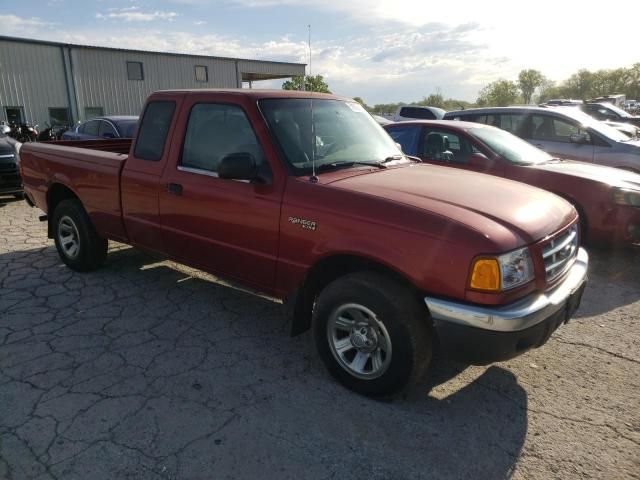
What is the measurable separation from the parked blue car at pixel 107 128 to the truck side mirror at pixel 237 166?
7.55 m

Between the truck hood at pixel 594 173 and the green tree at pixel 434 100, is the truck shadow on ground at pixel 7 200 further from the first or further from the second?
the green tree at pixel 434 100

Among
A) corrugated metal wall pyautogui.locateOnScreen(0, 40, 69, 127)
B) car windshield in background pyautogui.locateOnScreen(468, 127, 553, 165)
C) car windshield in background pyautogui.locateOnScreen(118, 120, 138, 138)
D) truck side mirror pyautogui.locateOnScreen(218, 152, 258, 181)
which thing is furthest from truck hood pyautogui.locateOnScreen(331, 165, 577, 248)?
corrugated metal wall pyautogui.locateOnScreen(0, 40, 69, 127)

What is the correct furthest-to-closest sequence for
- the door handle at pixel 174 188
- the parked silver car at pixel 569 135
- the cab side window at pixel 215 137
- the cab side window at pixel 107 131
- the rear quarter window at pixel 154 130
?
the cab side window at pixel 107 131 → the parked silver car at pixel 569 135 → the rear quarter window at pixel 154 130 → the door handle at pixel 174 188 → the cab side window at pixel 215 137

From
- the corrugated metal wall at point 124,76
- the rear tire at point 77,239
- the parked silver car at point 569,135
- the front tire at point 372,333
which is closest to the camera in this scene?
the front tire at point 372,333

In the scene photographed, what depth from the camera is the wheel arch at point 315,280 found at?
119 inches

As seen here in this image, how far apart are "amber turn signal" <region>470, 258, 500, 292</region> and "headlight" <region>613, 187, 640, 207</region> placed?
391 centimetres

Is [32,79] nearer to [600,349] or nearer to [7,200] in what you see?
[7,200]

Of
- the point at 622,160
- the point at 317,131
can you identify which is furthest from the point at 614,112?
the point at 317,131

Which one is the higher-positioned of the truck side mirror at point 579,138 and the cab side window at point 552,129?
the cab side window at point 552,129

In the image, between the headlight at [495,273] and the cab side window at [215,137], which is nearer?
the headlight at [495,273]

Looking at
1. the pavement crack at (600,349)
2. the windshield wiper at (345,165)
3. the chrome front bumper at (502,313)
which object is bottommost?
the pavement crack at (600,349)

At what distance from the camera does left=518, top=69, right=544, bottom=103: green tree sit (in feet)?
234

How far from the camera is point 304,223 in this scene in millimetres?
3088

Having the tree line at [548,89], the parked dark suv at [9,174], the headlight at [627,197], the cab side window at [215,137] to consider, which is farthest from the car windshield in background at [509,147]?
the tree line at [548,89]
